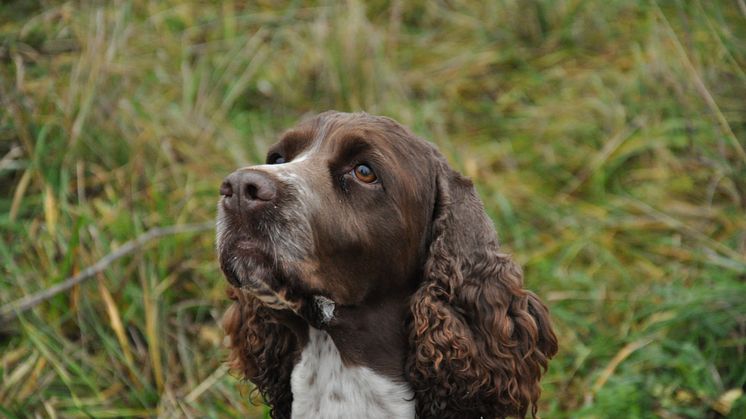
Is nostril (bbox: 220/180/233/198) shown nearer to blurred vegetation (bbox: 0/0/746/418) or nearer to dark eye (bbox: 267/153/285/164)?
dark eye (bbox: 267/153/285/164)

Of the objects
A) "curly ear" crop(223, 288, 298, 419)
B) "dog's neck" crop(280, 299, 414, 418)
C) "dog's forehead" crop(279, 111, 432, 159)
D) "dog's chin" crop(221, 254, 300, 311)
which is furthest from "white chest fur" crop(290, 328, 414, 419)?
"dog's forehead" crop(279, 111, 432, 159)

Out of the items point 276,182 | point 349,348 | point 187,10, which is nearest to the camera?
point 276,182

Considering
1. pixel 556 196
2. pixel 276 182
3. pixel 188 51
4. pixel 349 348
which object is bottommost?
pixel 556 196

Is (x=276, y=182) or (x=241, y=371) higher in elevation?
(x=276, y=182)

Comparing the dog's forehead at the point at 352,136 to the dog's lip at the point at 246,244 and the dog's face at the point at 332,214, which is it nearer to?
the dog's face at the point at 332,214

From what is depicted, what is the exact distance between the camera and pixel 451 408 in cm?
349

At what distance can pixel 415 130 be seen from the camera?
22.6 feet

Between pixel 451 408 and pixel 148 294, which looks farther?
pixel 148 294

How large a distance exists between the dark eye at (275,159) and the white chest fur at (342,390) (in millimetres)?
630

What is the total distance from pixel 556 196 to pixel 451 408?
3.63m

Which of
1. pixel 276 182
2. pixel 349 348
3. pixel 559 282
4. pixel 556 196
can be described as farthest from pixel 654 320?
pixel 276 182

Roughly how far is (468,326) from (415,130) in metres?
3.54

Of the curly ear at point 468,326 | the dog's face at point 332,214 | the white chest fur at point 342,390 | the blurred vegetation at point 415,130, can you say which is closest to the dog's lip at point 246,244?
the dog's face at point 332,214

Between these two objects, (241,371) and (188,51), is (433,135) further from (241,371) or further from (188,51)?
(241,371)
